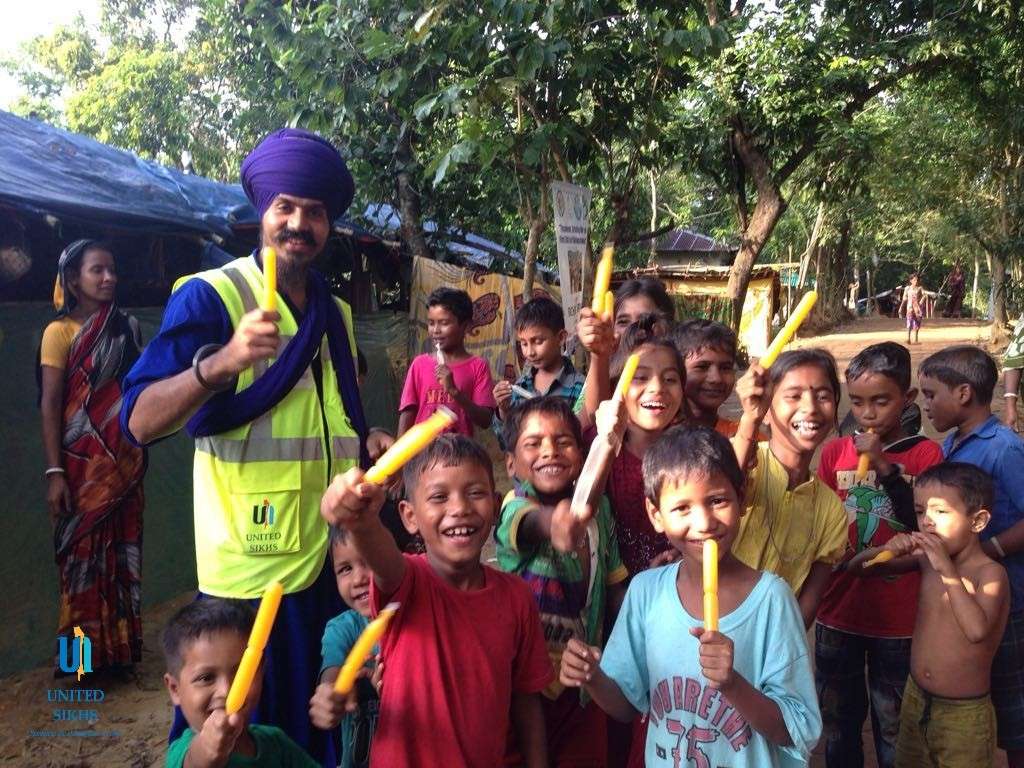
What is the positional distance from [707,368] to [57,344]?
9.22 feet

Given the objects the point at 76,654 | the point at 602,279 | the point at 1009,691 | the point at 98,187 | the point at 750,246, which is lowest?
the point at 76,654

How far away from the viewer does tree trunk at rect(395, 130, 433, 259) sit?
285 inches

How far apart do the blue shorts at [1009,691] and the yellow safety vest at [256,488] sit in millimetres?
2200

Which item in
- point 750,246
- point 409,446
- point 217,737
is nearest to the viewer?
point 409,446

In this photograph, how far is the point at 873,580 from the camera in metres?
2.55

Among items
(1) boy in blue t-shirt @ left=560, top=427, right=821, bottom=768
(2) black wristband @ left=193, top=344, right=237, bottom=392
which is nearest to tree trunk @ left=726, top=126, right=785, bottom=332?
(1) boy in blue t-shirt @ left=560, top=427, right=821, bottom=768

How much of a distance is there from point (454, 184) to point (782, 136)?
4.54 m

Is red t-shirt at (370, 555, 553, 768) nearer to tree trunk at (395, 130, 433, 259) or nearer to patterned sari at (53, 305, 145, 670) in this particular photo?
patterned sari at (53, 305, 145, 670)

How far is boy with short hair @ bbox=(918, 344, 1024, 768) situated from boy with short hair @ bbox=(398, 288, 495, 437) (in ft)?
6.70

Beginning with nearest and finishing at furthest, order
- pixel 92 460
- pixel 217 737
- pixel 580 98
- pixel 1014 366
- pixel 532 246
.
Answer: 1. pixel 217 737
2. pixel 92 460
3. pixel 1014 366
4. pixel 532 246
5. pixel 580 98

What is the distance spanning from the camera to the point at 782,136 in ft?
32.5

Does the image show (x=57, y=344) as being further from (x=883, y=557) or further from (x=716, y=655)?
(x=883, y=557)

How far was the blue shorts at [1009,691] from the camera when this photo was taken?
2.55 m
